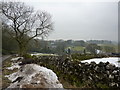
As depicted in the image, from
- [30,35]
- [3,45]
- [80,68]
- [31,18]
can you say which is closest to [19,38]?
[30,35]

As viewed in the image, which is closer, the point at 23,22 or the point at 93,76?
the point at 93,76

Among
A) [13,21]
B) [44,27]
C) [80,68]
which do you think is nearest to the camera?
[80,68]

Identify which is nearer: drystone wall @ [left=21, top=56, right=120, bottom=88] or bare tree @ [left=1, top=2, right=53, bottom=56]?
drystone wall @ [left=21, top=56, right=120, bottom=88]

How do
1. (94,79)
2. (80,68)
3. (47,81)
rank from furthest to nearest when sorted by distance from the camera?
(80,68) → (94,79) → (47,81)

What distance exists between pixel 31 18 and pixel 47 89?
59.8 feet

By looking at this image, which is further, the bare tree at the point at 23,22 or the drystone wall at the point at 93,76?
the bare tree at the point at 23,22

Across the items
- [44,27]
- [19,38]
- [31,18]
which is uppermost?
[31,18]

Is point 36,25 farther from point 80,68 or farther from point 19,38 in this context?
point 80,68

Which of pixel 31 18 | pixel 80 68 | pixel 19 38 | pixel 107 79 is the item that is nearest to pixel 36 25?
pixel 31 18

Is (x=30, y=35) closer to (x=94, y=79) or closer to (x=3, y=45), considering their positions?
(x=3, y=45)

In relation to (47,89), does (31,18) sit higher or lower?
higher

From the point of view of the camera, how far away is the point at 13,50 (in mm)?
33062

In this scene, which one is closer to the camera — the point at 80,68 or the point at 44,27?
the point at 80,68

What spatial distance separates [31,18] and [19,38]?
3465mm
